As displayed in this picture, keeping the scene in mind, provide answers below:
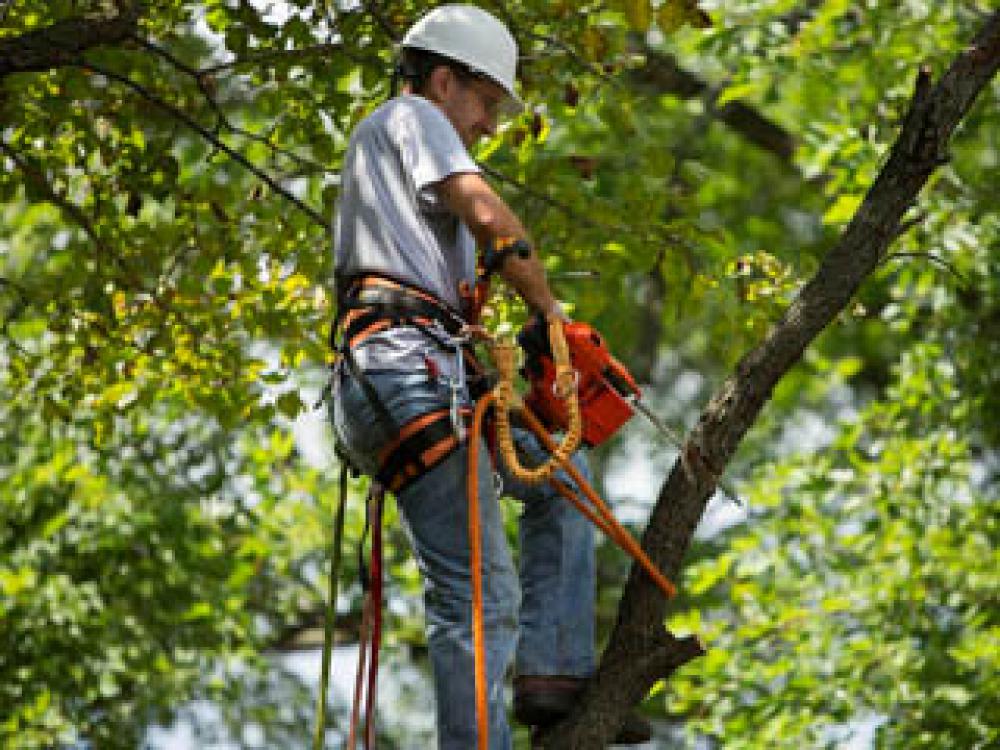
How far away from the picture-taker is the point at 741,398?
3947mm

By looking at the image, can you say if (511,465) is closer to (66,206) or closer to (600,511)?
(600,511)

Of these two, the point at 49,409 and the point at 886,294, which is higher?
the point at 886,294

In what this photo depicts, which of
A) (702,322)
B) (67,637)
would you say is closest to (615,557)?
(702,322)

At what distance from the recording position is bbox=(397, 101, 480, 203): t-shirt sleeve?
12.0ft

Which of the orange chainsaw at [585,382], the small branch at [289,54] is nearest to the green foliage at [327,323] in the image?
the small branch at [289,54]

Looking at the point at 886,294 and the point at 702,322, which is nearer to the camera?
the point at 886,294

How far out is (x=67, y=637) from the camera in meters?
11.0

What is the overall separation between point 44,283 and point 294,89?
51.0 inches

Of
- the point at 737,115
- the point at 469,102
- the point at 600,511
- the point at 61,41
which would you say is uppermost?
the point at 737,115

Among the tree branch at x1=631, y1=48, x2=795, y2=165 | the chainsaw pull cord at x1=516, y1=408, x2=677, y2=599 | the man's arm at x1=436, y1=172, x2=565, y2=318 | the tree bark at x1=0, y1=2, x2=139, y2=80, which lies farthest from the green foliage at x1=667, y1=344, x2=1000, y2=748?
the man's arm at x1=436, y1=172, x2=565, y2=318

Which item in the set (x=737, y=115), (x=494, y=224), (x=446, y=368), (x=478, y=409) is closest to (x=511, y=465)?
(x=478, y=409)

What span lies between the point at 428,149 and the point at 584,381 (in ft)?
1.92

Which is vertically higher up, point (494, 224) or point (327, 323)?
point (327, 323)

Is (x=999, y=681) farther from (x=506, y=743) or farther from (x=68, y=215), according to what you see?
(x=506, y=743)
